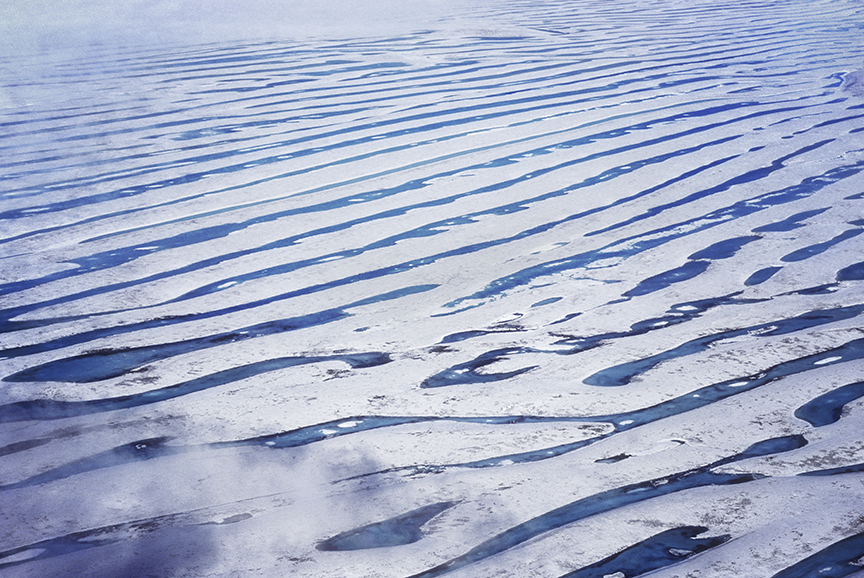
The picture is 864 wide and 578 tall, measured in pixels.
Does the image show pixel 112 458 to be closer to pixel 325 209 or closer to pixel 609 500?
pixel 609 500

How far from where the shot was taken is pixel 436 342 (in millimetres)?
2098

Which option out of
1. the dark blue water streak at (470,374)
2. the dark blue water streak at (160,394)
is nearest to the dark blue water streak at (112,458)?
the dark blue water streak at (160,394)

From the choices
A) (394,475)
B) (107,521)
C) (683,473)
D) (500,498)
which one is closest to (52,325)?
(107,521)

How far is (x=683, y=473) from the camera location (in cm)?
156

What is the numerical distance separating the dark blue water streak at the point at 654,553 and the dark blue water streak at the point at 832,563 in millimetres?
114

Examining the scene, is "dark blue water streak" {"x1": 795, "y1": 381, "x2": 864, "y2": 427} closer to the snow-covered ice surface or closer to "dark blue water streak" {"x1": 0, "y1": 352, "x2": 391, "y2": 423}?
the snow-covered ice surface

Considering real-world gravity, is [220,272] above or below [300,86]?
below

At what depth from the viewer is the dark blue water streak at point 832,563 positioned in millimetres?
1308

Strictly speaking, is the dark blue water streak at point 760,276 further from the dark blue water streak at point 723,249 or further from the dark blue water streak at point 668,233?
the dark blue water streak at point 668,233

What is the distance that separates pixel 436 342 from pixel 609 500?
2.36ft

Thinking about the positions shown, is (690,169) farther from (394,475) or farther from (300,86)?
(300,86)

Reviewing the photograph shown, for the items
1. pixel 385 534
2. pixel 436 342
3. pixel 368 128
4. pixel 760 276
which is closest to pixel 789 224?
pixel 760 276

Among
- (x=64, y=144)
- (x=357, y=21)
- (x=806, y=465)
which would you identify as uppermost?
(x=357, y=21)

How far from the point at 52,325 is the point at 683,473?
161 centimetres
